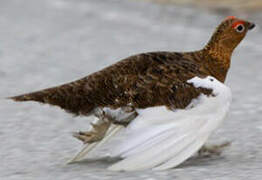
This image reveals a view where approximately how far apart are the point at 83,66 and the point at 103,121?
15.7 feet

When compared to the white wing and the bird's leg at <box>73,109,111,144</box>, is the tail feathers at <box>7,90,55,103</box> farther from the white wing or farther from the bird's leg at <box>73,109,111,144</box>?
the white wing

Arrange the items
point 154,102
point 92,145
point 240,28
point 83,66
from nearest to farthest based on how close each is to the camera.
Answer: point 154,102, point 92,145, point 240,28, point 83,66

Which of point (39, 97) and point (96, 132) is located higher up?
point (39, 97)

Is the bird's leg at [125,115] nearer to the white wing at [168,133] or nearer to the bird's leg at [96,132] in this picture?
the white wing at [168,133]

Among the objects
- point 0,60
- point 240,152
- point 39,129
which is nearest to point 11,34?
point 0,60

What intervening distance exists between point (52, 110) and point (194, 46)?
388cm

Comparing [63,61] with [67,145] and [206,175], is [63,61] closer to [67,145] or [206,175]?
[67,145]

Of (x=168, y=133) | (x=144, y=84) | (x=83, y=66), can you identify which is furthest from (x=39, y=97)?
(x=83, y=66)

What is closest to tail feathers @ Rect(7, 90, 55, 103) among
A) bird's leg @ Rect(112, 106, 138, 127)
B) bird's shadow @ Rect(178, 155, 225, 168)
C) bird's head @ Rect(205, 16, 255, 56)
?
bird's leg @ Rect(112, 106, 138, 127)

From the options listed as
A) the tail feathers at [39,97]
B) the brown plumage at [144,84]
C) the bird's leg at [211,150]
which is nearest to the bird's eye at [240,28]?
the brown plumage at [144,84]

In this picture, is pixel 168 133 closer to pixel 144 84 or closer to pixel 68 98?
pixel 144 84

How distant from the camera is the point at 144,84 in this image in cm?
511

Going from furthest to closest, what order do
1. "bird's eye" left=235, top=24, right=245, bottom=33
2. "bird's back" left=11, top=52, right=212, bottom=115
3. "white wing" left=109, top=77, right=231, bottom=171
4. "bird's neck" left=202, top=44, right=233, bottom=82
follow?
"bird's eye" left=235, top=24, right=245, bottom=33 < "bird's neck" left=202, top=44, right=233, bottom=82 < "bird's back" left=11, top=52, right=212, bottom=115 < "white wing" left=109, top=77, right=231, bottom=171

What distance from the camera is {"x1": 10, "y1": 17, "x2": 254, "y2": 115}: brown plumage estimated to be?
5.09 meters
